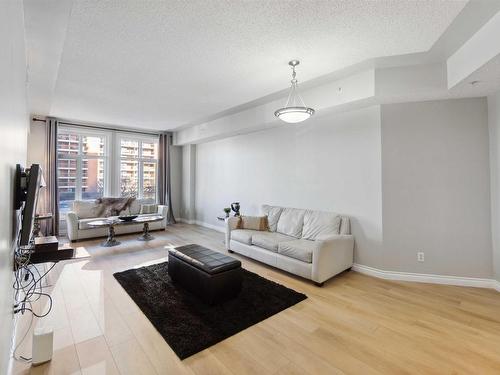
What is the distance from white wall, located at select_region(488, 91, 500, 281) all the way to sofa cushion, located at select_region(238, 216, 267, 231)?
10.2 ft

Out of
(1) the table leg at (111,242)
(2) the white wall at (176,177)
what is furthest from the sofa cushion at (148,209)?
(1) the table leg at (111,242)

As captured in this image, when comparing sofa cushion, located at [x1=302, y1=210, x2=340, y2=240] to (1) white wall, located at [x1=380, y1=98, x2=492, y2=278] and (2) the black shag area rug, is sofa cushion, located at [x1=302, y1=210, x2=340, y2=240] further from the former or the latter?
(2) the black shag area rug

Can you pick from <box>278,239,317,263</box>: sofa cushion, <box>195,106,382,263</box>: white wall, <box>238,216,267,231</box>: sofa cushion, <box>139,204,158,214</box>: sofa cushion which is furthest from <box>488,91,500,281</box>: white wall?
<box>139,204,158,214</box>: sofa cushion

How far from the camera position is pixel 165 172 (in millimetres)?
7145

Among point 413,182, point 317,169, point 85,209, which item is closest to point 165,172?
point 85,209

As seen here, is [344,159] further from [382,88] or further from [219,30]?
[219,30]

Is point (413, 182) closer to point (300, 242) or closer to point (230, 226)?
point (300, 242)

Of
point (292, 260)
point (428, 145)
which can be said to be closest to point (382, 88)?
point (428, 145)

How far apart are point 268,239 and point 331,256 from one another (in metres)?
0.98

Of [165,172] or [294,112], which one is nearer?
[294,112]

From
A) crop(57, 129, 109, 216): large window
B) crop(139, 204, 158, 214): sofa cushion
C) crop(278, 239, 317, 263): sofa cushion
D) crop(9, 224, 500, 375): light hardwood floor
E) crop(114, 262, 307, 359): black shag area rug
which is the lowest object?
crop(9, 224, 500, 375): light hardwood floor

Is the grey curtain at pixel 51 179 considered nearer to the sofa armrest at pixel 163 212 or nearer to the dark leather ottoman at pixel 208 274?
the sofa armrest at pixel 163 212

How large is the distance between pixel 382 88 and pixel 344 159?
44.0 inches

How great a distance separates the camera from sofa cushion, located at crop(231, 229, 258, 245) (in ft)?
13.2
